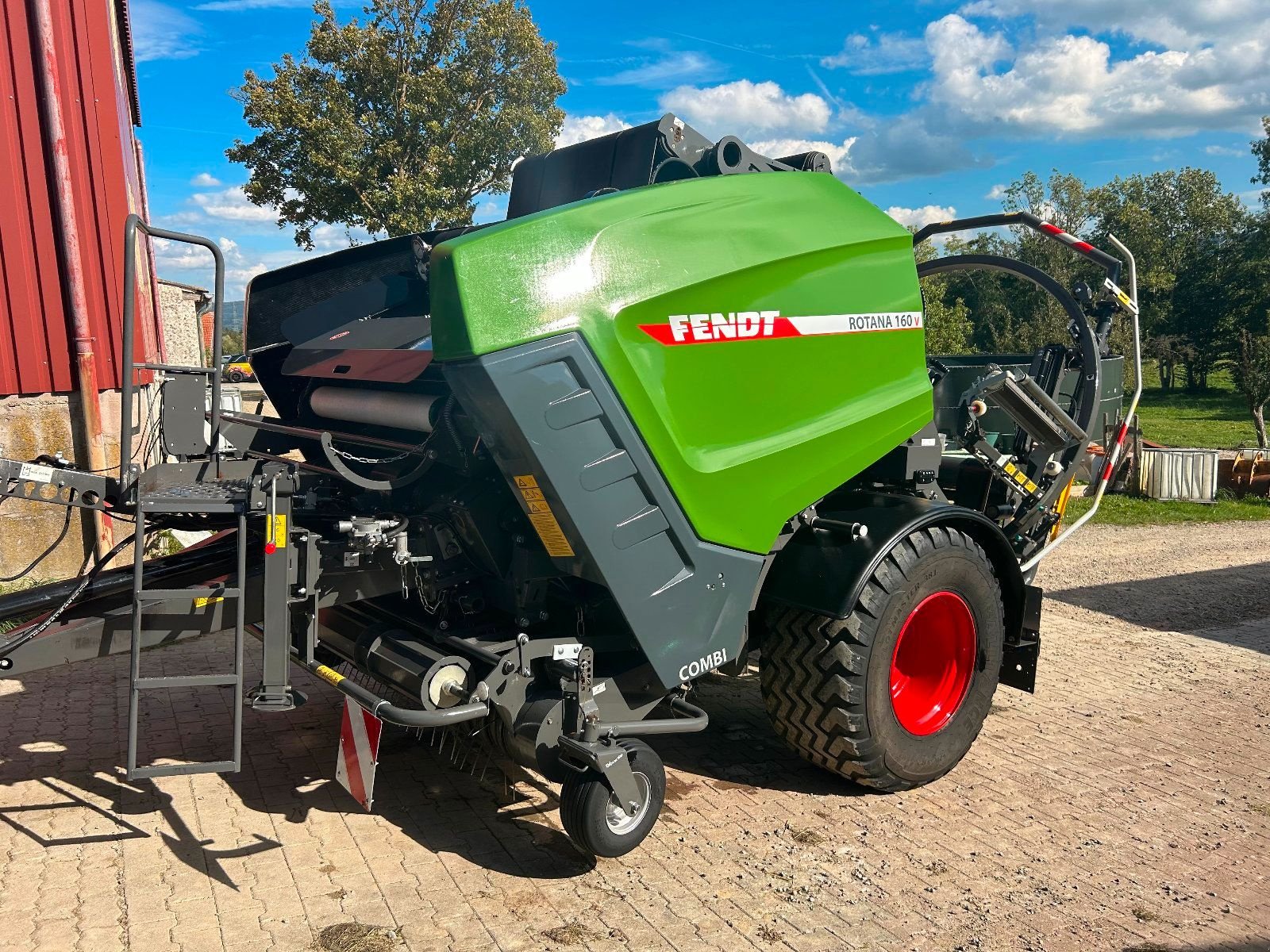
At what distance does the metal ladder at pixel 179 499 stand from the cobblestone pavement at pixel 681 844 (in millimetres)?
507

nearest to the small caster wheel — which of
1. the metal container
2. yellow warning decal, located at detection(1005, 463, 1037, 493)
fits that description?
yellow warning decal, located at detection(1005, 463, 1037, 493)

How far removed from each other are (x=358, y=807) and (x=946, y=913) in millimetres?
2171

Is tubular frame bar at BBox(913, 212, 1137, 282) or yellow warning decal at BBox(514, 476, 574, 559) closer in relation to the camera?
yellow warning decal at BBox(514, 476, 574, 559)

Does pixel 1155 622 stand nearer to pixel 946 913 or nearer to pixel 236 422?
pixel 946 913

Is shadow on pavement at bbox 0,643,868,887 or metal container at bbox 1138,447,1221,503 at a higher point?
metal container at bbox 1138,447,1221,503

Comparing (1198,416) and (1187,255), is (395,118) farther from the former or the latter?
(1187,255)

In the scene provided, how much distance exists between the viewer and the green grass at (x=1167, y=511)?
11.8 metres

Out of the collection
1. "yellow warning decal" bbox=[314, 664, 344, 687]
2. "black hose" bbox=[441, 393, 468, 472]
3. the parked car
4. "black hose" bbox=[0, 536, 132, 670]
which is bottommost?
"yellow warning decal" bbox=[314, 664, 344, 687]

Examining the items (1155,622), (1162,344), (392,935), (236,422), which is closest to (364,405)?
(236,422)

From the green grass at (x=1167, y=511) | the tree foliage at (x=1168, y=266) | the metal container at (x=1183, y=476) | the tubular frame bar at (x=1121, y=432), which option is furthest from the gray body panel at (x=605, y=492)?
Result: the tree foliage at (x=1168, y=266)

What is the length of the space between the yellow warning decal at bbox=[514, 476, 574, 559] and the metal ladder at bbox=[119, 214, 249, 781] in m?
0.90

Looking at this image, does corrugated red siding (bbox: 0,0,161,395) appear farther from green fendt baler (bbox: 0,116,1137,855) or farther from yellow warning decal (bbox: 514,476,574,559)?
yellow warning decal (bbox: 514,476,574,559)

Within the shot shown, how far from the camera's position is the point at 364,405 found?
12.8 feet

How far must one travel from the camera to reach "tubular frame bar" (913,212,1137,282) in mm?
5094
